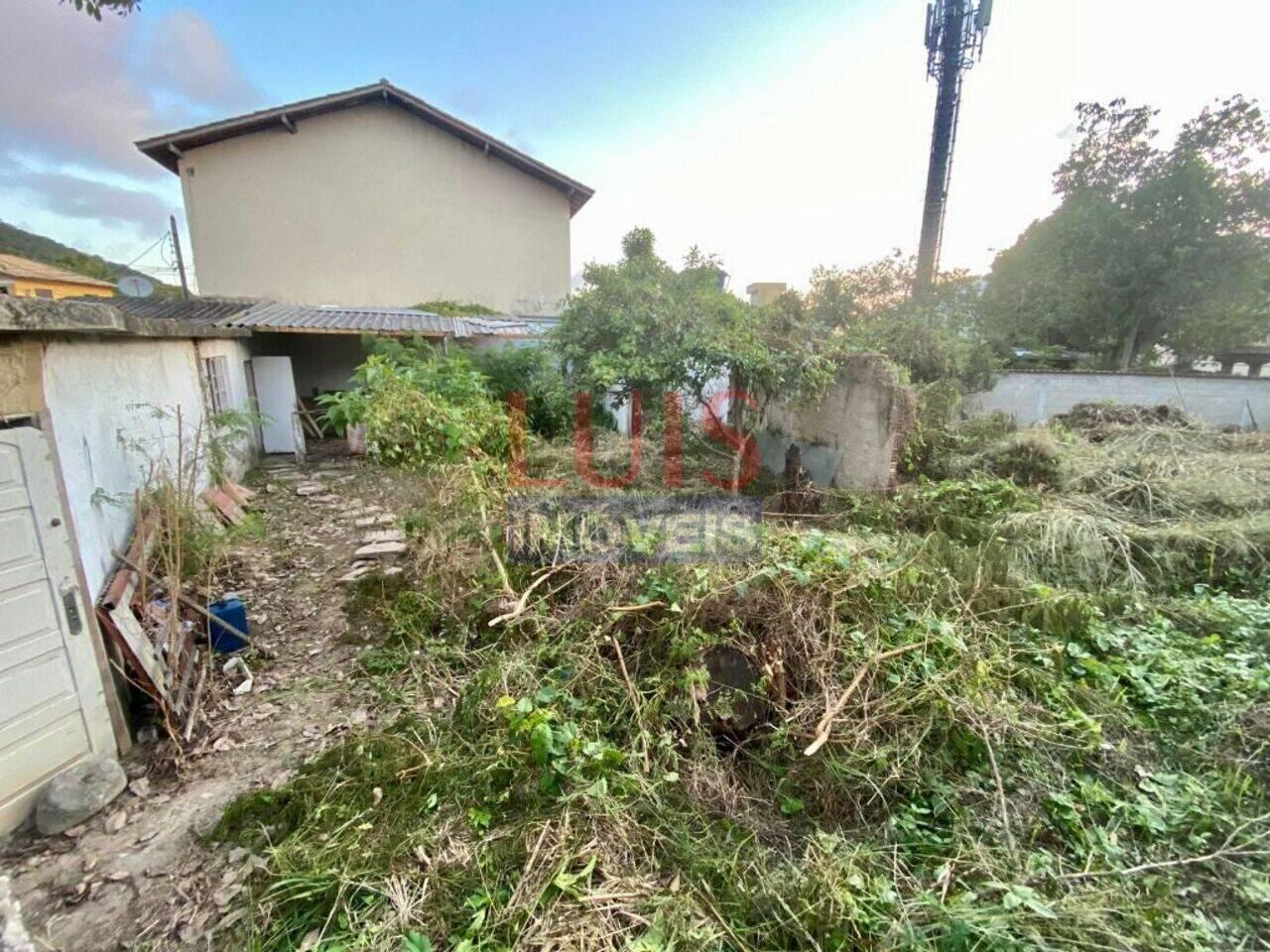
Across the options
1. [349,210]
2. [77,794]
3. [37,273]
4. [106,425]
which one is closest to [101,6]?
[106,425]

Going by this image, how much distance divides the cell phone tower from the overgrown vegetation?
1440cm

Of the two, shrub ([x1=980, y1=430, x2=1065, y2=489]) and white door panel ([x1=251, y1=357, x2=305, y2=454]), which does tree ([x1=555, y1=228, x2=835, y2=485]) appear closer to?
shrub ([x1=980, y1=430, x2=1065, y2=489])

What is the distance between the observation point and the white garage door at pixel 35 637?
240 cm

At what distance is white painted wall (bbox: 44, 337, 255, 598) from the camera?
10.2ft

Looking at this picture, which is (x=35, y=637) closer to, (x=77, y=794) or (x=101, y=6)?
(x=77, y=794)

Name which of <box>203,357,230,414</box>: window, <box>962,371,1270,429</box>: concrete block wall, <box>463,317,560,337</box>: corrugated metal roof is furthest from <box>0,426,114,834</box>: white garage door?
<box>962,371,1270,429</box>: concrete block wall

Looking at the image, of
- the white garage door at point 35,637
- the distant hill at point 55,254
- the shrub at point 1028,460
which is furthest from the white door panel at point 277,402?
the distant hill at point 55,254

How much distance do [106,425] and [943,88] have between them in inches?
818

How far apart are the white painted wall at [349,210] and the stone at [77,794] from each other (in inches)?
545

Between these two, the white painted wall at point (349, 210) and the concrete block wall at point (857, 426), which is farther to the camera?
the white painted wall at point (349, 210)

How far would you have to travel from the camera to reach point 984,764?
2.62m

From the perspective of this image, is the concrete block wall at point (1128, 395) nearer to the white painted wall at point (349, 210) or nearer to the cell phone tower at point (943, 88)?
the cell phone tower at point (943, 88)

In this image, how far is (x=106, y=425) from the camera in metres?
3.89

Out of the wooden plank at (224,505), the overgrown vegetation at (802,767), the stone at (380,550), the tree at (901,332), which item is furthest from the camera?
the tree at (901,332)
